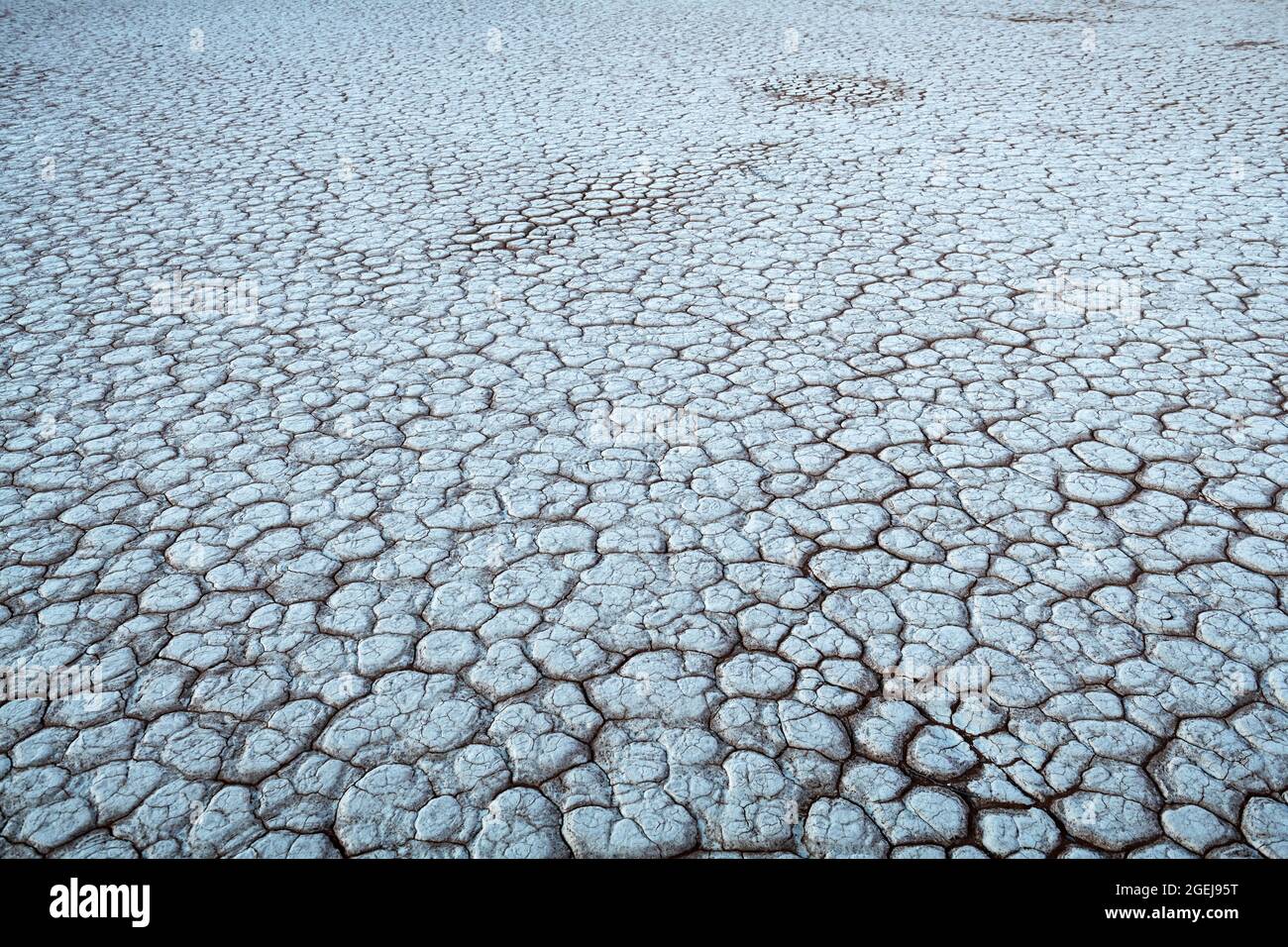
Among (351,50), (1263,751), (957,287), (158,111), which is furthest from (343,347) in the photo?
(351,50)

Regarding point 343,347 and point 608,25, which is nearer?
point 343,347

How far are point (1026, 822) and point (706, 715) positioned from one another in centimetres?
58

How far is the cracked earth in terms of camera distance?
1.66 metres

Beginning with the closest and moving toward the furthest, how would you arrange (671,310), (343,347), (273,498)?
(273,498)
(343,347)
(671,310)

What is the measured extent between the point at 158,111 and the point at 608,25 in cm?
463

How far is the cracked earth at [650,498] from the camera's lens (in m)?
1.66

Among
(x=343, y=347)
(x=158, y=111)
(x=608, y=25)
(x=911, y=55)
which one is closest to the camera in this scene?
(x=343, y=347)

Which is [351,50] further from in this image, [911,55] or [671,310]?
[671,310]

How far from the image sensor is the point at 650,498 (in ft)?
8.01

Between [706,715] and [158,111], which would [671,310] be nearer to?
[706,715]

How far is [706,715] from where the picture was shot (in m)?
1.80

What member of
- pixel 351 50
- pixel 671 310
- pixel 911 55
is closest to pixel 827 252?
pixel 671 310
